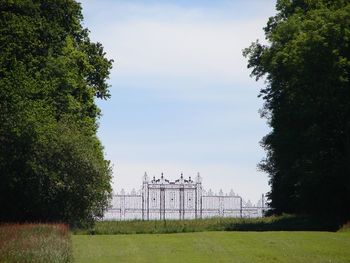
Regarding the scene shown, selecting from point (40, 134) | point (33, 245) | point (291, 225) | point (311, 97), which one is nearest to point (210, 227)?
point (291, 225)

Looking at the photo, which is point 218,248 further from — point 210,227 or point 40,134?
point 40,134

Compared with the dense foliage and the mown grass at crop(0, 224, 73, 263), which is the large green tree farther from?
the mown grass at crop(0, 224, 73, 263)

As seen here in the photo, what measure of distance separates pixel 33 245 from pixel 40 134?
15076 mm

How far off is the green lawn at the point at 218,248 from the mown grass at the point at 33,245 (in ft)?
2.68

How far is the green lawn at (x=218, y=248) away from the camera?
73.9 ft

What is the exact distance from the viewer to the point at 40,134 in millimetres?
37031

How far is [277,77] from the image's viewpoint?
1689 inches

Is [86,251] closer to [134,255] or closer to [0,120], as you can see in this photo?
[134,255]

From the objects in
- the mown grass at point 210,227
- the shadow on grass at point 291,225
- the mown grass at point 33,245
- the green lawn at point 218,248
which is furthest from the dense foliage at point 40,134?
the shadow on grass at point 291,225

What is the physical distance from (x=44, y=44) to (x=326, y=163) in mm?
18752

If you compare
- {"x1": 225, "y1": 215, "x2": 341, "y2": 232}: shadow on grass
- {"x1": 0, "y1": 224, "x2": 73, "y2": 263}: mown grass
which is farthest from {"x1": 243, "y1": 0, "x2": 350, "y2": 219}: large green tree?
{"x1": 0, "y1": 224, "x2": 73, "y2": 263}: mown grass

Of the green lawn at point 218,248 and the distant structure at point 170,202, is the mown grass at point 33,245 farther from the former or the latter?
the distant structure at point 170,202

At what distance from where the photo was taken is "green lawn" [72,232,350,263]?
2252 cm

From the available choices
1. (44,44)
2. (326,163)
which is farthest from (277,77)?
(44,44)
